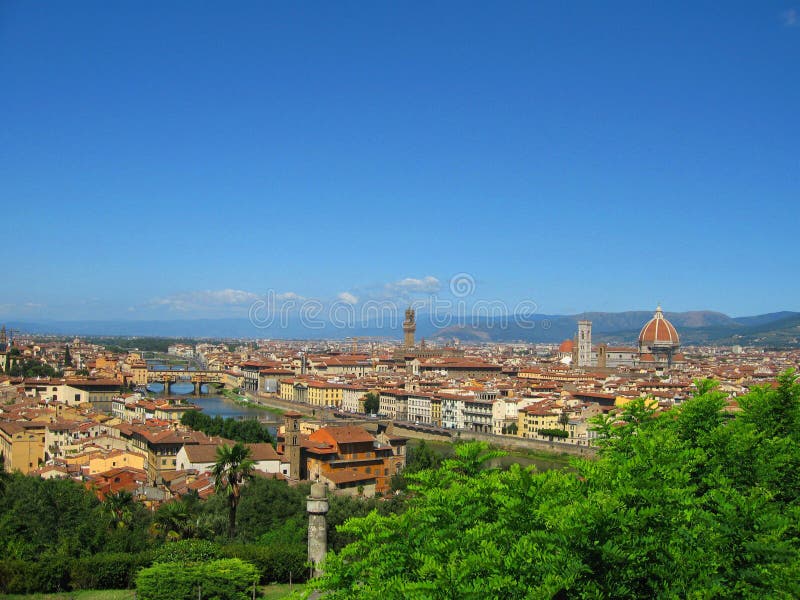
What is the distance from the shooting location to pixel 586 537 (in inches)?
181

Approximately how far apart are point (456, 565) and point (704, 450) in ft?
11.1

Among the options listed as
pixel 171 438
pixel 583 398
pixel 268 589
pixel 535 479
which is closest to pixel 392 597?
pixel 535 479

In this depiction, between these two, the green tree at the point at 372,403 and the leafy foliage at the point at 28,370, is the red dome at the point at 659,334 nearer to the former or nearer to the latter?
the green tree at the point at 372,403

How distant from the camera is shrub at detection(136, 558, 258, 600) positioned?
10438 mm

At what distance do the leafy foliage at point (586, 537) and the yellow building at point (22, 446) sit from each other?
22.0m

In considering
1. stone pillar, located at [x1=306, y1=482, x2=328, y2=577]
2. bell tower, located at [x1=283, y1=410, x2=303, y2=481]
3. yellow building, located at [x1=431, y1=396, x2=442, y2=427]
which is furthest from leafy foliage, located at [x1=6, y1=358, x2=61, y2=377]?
stone pillar, located at [x1=306, y1=482, x2=328, y2=577]

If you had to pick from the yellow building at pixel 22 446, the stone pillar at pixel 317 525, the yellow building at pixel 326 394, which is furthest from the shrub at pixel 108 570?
the yellow building at pixel 326 394

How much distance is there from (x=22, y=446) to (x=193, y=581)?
1676cm

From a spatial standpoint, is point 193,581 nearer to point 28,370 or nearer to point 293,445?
point 293,445

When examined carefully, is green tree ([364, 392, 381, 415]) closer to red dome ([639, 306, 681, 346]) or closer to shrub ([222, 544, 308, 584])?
red dome ([639, 306, 681, 346])

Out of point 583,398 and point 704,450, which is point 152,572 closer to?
point 704,450

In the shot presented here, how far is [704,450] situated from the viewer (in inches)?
272

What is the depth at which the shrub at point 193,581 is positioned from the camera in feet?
34.2

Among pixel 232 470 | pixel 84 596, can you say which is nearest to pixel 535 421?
pixel 232 470
